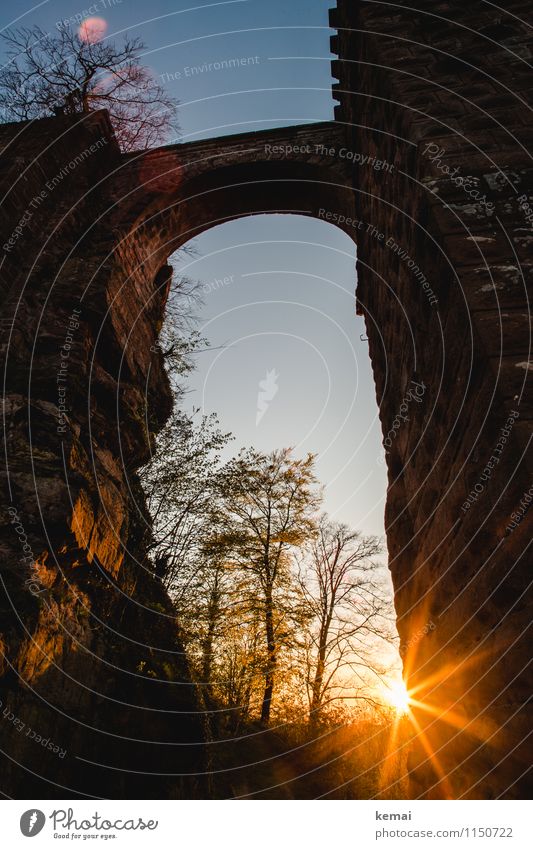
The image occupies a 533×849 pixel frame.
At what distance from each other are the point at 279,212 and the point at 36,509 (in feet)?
21.2

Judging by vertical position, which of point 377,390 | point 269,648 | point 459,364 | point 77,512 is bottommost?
point 269,648

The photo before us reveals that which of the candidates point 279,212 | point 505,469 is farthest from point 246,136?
point 505,469

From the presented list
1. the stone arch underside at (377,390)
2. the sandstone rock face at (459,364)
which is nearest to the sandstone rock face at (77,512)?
the stone arch underside at (377,390)

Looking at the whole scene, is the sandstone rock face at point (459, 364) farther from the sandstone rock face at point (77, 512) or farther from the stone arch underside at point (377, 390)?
the sandstone rock face at point (77, 512)

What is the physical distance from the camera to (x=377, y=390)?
5.22 metres

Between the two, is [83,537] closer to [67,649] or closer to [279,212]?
[67,649]

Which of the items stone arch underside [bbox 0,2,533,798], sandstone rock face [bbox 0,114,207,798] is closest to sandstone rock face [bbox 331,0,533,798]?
stone arch underside [bbox 0,2,533,798]

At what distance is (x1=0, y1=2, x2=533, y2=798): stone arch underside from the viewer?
2.05 m

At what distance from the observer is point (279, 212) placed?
298 inches

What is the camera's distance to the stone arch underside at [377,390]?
205 centimetres

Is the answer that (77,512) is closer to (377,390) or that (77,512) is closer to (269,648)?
(377,390)

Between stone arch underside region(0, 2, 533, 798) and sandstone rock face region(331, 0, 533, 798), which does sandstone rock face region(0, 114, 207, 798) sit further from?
sandstone rock face region(331, 0, 533, 798)

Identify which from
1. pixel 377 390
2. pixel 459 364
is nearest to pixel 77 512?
pixel 459 364

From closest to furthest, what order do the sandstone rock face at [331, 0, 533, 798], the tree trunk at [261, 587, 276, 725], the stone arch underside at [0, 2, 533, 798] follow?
the sandstone rock face at [331, 0, 533, 798], the stone arch underside at [0, 2, 533, 798], the tree trunk at [261, 587, 276, 725]
